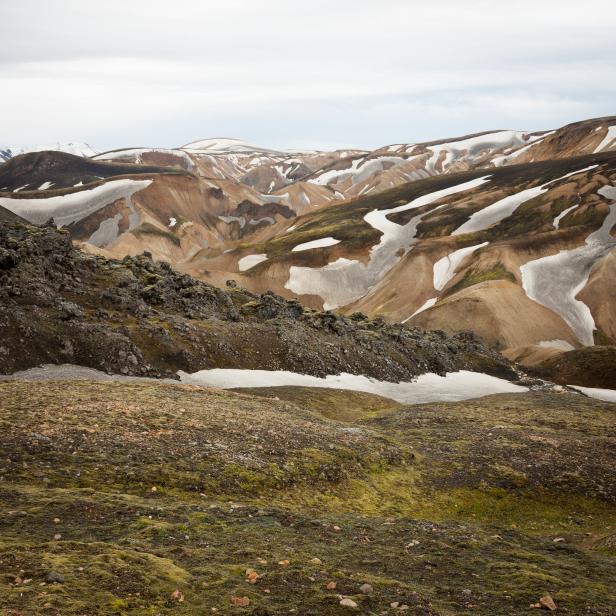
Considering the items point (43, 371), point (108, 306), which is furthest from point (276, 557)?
point (108, 306)

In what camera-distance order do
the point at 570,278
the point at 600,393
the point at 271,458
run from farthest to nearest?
the point at 570,278
the point at 600,393
the point at 271,458

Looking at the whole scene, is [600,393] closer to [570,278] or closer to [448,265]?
[570,278]

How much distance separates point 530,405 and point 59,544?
49416 millimetres

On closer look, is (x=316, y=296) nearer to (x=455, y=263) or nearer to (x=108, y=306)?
(x=455, y=263)

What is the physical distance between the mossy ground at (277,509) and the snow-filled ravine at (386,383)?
40.5 feet

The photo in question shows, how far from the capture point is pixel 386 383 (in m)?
68.1

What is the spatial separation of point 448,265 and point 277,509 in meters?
158

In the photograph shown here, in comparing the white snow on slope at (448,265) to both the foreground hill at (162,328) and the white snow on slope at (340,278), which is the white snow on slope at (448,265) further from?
the foreground hill at (162,328)

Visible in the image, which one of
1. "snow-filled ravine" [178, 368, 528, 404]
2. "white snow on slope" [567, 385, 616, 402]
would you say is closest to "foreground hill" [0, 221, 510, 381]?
"snow-filled ravine" [178, 368, 528, 404]

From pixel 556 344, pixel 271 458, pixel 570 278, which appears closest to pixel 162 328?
pixel 271 458

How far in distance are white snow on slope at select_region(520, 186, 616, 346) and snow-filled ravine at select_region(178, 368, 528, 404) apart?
68976 mm

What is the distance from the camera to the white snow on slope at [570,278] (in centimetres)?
13938

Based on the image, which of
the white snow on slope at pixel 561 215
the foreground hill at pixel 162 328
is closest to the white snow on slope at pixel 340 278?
the white snow on slope at pixel 561 215

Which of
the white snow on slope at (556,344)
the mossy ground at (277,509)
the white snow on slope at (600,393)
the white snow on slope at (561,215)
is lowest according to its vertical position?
the white snow on slope at (556,344)
